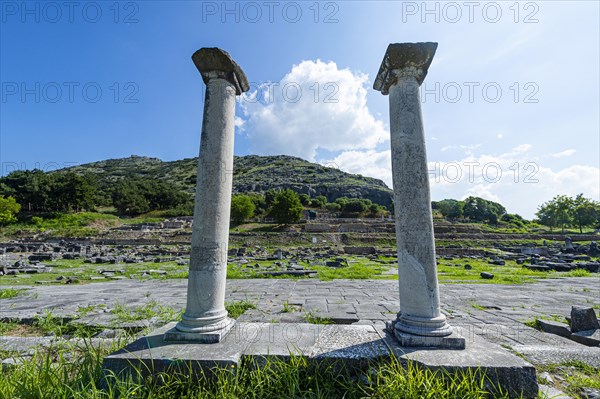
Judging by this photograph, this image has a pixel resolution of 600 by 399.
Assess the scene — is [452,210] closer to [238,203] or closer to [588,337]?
[238,203]

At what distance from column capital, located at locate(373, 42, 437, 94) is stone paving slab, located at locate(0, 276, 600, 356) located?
390 centimetres

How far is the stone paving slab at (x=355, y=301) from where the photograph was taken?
567cm

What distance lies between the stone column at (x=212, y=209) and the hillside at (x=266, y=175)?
88586 mm

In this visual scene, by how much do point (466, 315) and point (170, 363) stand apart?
6.19 metres

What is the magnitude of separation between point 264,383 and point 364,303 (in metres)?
5.05

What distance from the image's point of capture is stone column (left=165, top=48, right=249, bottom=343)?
3658 millimetres

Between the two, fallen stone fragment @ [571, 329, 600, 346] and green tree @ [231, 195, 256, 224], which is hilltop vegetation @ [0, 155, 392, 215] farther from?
green tree @ [231, 195, 256, 224]

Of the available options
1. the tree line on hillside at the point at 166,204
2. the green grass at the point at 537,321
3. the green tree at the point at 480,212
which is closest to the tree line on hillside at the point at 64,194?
the tree line on hillside at the point at 166,204

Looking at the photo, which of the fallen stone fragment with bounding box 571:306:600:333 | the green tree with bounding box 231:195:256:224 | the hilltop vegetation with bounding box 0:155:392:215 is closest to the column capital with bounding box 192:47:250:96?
the fallen stone fragment with bounding box 571:306:600:333

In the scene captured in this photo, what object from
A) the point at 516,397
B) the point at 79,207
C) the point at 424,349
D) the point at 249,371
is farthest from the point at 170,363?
the point at 79,207

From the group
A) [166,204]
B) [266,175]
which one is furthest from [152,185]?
[266,175]

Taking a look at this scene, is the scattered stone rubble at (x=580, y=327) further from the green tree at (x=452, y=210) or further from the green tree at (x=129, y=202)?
the green tree at (x=129, y=202)

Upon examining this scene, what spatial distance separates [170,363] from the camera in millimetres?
2973

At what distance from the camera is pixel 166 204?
69.8m
